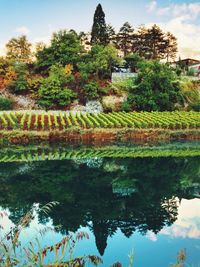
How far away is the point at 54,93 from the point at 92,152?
19429mm

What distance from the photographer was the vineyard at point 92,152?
24.0 m

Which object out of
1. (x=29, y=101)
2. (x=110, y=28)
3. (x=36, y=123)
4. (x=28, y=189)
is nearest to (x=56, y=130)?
(x=36, y=123)

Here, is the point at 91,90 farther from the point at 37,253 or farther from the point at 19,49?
the point at 37,253

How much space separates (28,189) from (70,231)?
565cm

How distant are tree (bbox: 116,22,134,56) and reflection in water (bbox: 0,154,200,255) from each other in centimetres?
4771

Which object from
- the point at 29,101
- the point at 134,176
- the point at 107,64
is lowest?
the point at 134,176

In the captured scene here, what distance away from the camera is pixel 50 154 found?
2512 centimetres

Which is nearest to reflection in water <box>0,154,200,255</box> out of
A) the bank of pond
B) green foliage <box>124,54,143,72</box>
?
the bank of pond

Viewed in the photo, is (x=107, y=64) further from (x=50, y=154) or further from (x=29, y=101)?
(x=50, y=154)

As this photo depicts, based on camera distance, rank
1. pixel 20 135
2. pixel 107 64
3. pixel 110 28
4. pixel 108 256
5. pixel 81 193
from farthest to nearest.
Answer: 1. pixel 110 28
2. pixel 107 64
3. pixel 20 135
4. pixel 81 193
5. pixel 108 256

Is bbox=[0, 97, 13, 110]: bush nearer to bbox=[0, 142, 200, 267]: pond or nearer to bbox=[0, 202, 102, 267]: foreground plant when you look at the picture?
bbox=[0, 142, 200, 267]: pond

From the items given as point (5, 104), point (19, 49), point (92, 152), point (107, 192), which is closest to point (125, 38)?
point (19, 49)

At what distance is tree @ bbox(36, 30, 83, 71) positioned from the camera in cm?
4862

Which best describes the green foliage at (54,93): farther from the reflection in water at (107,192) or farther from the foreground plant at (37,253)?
the foreground plant at (37,253)
